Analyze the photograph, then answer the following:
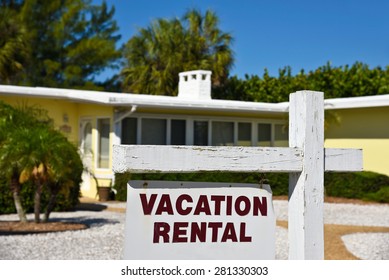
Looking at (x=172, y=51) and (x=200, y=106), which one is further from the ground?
(x=172, y=51)

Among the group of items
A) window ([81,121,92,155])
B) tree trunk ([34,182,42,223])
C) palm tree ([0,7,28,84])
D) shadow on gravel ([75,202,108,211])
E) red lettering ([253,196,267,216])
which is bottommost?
shadow on gravel ([75,202,108,211])

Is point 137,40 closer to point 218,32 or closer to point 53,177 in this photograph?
point 218,32

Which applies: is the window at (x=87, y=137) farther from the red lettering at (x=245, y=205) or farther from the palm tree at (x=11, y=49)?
the red lettering at (x=245, y=205)

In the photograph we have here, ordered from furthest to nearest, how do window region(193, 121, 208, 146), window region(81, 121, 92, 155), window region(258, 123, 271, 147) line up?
window region(258, 123, 271, 147) < window region(193, 121, 208, 146) < window region(81, 121, 92, 155)

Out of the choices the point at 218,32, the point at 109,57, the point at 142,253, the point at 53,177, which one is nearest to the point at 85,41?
the point at 109,57

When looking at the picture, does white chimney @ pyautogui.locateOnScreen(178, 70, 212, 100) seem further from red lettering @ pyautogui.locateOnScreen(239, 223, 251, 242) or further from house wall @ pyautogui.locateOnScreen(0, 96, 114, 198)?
red lettering @ pyautogui.locateOnScreen(239, 223, 251, 242)

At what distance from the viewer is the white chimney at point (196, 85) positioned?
2006cm

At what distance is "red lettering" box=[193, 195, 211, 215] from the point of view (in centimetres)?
274

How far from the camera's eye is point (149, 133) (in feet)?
59.4

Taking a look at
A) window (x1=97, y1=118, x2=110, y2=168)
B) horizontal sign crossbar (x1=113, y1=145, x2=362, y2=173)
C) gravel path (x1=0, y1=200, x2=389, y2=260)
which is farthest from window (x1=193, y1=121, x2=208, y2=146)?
horizontal sign crossbar (x1=113, y1=145, x2=362, y2=173)

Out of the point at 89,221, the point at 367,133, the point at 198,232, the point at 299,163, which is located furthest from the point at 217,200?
the point at 367,133

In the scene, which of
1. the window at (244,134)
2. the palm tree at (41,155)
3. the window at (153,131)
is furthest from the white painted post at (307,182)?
the window at (244,134)

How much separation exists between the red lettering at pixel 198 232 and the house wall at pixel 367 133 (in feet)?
54.0

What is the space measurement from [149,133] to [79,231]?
312 inches
